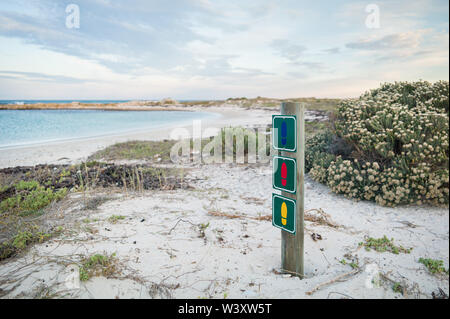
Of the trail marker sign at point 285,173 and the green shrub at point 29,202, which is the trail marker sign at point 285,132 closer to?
the trail marker sign at point 285,173

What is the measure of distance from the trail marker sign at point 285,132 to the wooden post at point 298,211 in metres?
0.04

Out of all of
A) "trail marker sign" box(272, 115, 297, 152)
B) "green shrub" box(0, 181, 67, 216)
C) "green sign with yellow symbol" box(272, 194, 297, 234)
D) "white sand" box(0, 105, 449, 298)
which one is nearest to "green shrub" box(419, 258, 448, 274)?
"white sand" box(0, 105, 449, 298)

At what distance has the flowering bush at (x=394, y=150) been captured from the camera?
4.59 m

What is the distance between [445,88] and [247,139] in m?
5.34

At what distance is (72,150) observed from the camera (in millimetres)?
12062

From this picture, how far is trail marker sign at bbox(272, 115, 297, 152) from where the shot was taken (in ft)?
9.23

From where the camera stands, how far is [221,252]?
3527 millimetres

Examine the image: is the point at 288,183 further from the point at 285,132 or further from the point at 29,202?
the point at 29,202

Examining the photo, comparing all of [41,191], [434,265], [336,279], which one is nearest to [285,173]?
[336,279]

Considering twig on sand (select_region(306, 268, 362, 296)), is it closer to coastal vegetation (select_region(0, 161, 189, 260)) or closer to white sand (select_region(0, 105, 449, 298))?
white sand (select_region(0, 105, 449, 298))

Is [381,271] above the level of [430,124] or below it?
below

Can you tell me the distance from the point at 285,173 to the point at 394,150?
3441 mm
